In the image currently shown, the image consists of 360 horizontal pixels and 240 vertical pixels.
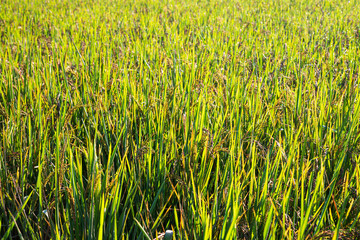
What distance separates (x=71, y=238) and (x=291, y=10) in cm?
553

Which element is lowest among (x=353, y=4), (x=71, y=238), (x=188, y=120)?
(x=71, y=238)

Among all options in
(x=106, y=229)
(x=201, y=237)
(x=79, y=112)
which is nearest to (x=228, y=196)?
(x=201, y=237)

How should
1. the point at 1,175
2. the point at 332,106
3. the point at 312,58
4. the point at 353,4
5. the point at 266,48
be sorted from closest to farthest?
the point at 1,175
the point at 332,106
the point at 312,58
the point at 266,48
the point at 353,4

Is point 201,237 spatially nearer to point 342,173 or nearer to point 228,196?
point 228,196

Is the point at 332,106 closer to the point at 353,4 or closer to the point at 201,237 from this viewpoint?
the point at 201,237

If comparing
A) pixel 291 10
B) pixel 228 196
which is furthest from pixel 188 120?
pixel 291 10

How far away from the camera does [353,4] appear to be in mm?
6062

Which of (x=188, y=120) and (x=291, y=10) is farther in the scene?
(x=291, y=10)

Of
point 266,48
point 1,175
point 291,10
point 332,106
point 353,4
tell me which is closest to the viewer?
A: point 1,175

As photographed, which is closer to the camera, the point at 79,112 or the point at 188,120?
the point at 188,120

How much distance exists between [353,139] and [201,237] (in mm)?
780

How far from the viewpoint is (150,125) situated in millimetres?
1283

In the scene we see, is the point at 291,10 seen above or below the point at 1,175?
above

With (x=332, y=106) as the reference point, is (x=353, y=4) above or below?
above
